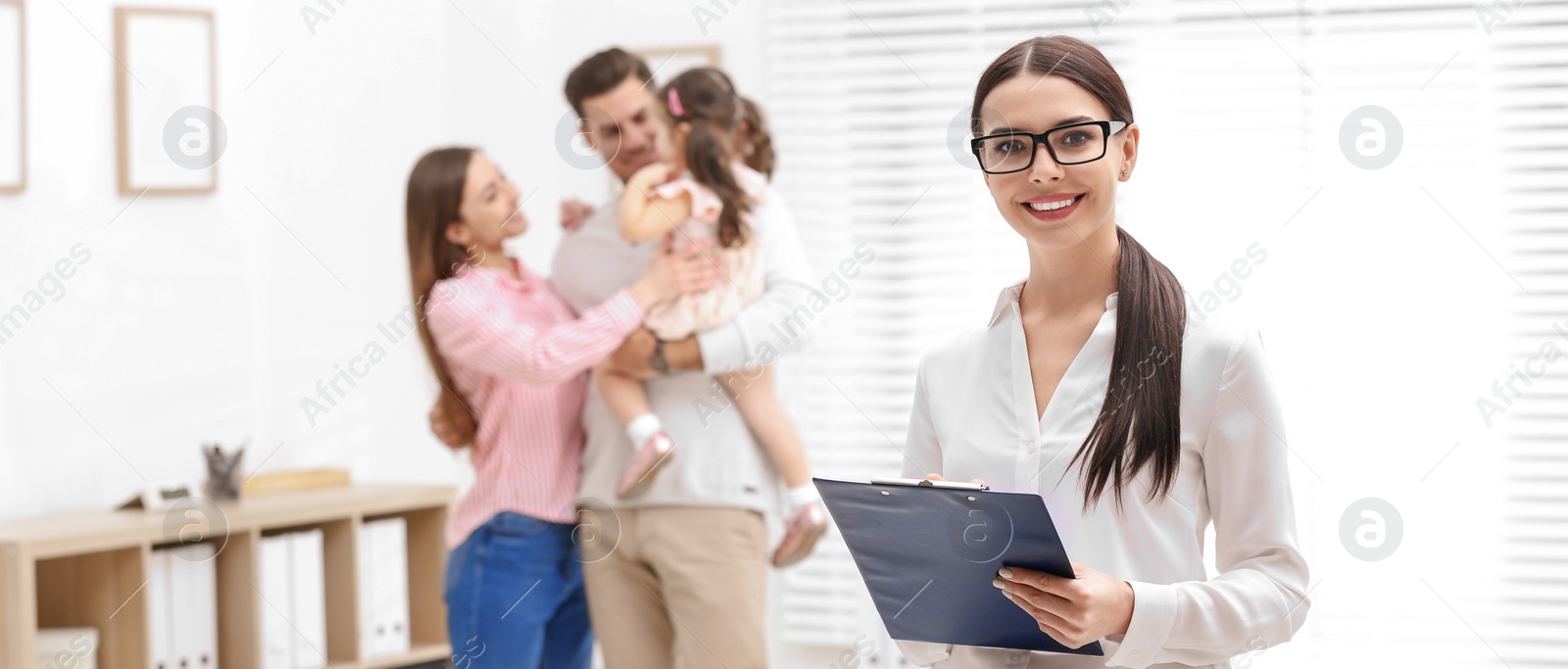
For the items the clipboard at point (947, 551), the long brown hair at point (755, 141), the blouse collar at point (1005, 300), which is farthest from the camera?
the long brown hair at point (755, 141)

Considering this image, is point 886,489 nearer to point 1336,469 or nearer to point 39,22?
point 1336,469

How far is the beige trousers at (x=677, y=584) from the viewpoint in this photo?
2.27 m

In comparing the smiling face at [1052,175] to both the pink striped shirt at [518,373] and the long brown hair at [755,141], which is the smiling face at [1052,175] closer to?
the pink striped shirt at [518,373]

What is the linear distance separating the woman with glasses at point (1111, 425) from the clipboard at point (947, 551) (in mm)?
29

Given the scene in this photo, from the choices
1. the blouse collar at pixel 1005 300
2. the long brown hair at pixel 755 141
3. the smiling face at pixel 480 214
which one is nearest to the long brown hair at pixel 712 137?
the long brown hair at pixel 755 141

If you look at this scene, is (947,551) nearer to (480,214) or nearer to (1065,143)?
(1065,143)

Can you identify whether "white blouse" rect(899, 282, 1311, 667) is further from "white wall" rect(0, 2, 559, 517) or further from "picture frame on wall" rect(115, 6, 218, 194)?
"picture frame on wall" rect(115, 6, 218, 194)

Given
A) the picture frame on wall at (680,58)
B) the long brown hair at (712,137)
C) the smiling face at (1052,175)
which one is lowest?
the smiling face at (1052,175)

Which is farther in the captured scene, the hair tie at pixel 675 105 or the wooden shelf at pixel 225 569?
the wooden shelf at pixel 225 569

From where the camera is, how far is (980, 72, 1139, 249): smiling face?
1.28m

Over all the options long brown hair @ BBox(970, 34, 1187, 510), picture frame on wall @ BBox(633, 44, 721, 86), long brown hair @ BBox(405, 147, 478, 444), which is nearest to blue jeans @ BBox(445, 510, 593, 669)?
long brown hair @ BBox(405, 147, 478, 444)

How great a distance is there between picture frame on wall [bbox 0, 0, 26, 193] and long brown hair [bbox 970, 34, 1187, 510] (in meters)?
2.53

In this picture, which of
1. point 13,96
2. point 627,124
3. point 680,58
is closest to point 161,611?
point 13,96

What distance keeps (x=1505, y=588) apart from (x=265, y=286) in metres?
3.39
